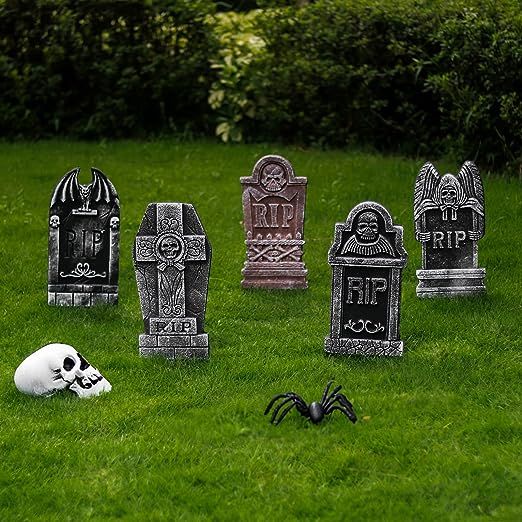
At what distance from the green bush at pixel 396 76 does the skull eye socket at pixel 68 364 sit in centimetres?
664

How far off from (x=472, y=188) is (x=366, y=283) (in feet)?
5.50

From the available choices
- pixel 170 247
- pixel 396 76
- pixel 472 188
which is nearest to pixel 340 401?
pixel 170 247

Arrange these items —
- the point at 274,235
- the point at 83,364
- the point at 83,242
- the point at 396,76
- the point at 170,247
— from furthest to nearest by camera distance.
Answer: the point at 396,76
the point at 274,235
the point at 83,242
the point at 170,247
the point at 83,364

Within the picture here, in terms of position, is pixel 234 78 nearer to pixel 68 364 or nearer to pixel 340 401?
pixel 68 364

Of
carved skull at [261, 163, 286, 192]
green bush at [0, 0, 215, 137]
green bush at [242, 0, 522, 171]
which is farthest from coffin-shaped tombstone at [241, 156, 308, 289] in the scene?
green bush at [0, 0, 215, 137]

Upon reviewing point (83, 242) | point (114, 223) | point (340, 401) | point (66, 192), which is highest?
point (66, 192)

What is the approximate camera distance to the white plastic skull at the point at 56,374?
7.70 m

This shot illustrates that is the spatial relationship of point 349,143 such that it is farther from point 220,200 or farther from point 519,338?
point 519,338

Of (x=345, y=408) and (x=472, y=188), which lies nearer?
(x=345, y=408)

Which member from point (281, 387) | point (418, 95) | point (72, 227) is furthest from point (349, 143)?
point (281, 387)

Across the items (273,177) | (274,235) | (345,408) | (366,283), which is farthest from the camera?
(274,235)

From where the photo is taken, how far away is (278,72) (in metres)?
15.3

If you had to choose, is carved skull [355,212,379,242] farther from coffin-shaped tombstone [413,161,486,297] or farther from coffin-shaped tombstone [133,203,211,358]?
coffin-shaped tombstone [413,161,486,297]

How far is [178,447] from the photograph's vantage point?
700cm
